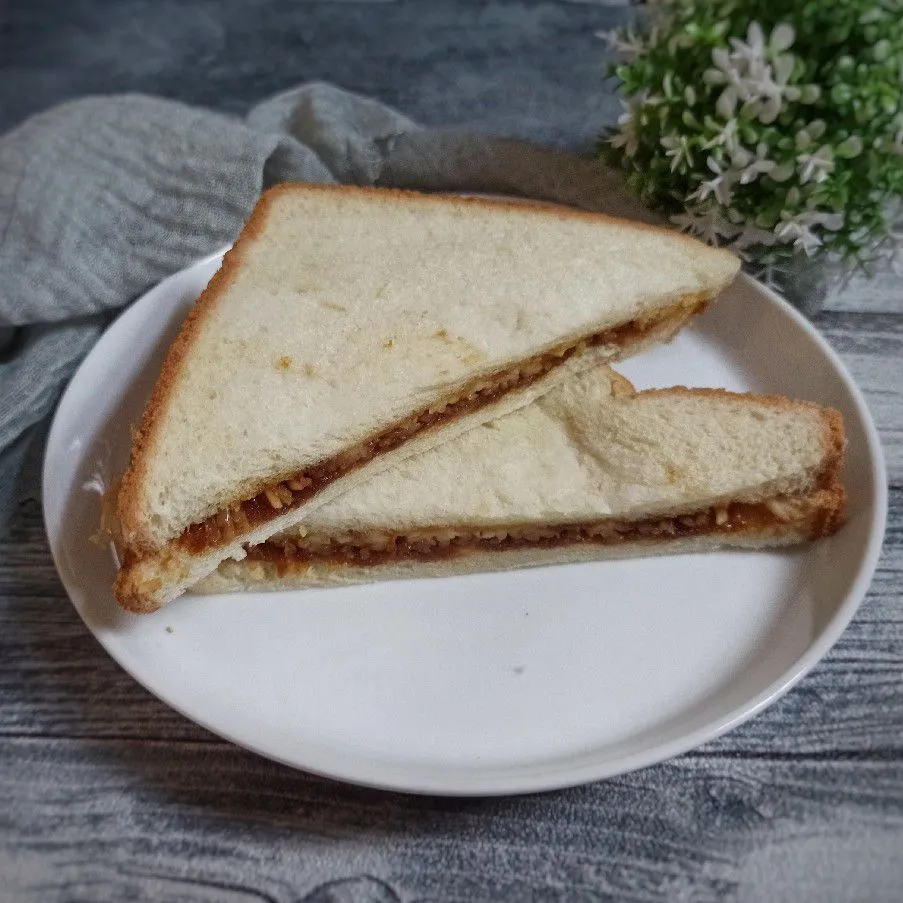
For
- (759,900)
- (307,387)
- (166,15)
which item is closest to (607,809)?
(759,900)

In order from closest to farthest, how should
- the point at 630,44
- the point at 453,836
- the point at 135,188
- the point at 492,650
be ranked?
the point at 453,836
the point at 492,650
the point at 630,44
the point at 135,188

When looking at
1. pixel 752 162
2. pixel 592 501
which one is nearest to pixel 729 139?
pixel 752 162

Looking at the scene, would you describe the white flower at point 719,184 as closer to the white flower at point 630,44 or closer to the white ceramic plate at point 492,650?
the white flower at point 630,44

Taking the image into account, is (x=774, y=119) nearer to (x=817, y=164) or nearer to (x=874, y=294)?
(x=817, y=164)

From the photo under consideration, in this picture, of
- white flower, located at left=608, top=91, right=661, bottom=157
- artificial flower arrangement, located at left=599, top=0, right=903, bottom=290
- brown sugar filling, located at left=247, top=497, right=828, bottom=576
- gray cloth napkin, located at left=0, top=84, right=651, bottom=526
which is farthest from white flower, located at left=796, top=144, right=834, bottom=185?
brown sugar filling, located at left=247, top=497, right=828, bottom=576

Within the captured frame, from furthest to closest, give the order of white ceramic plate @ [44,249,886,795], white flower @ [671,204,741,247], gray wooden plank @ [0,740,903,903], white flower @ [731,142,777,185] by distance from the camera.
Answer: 1. white flower @ [671,204,741,247]
2. white flower @ [731,142,777,185]
3. white ceramic plate @ [44,249,886,795]
4. gray wooden plank @ [0,740,903,903]

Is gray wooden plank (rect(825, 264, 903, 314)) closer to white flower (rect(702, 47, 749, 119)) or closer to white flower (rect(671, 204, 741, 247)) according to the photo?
white flower (rect(671, 204, 741, 247))

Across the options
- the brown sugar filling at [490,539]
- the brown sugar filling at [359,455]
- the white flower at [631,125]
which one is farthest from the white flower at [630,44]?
the brown sugar filling at [490,539]
